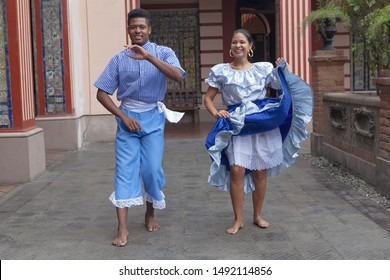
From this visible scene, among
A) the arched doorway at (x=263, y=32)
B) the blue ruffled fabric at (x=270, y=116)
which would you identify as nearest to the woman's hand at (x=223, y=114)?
the blue ruffled fabric at (x=270, y=116)

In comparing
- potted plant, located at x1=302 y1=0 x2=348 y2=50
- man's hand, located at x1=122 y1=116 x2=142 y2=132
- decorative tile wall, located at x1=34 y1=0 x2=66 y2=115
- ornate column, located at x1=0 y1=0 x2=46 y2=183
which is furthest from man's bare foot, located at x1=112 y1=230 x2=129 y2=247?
decorative tile wall, located at x1=34 y1=0 x2=66 y2=115

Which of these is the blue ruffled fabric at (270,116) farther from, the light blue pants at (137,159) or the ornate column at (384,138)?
the ornate column at (384,138)

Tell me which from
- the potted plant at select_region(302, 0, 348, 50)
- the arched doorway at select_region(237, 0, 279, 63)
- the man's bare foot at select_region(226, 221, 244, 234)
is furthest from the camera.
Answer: the arched doorway at select_region(237, 0, 279, 63)

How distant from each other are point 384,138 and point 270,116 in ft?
7.32

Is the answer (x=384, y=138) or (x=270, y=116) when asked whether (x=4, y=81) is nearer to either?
(x=270, y=116)

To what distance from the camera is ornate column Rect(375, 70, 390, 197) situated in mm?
6707

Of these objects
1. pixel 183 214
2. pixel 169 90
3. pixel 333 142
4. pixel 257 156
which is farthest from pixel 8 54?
pixel 169 90

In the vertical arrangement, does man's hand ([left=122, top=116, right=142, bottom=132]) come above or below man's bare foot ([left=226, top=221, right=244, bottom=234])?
above

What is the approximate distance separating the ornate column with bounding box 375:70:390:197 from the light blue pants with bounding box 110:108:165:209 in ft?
9.12

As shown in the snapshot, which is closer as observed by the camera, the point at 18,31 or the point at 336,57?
the point at 18,31

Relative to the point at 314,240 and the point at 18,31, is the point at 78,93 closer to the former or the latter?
the point at 18,31

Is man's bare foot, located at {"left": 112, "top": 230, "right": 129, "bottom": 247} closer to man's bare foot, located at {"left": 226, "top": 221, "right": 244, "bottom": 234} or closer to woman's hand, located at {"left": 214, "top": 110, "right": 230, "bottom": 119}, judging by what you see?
man's bare foot, located at {"left": 226, "top": 221, "right": 244, "bottom": 234}
